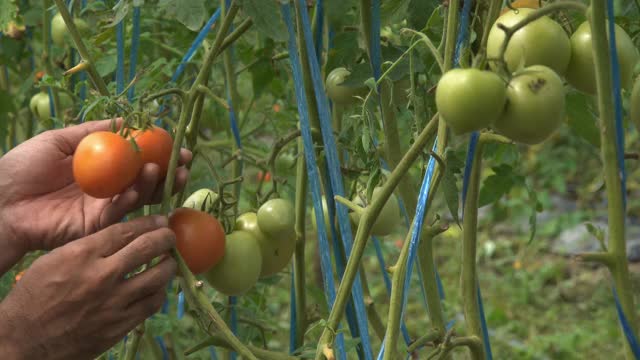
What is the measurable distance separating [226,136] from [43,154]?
2.49 feet

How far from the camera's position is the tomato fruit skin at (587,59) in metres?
0.77

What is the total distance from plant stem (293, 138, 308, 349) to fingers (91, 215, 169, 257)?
0.26m

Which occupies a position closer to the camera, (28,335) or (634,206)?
(28,335)

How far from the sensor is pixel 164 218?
964 mm

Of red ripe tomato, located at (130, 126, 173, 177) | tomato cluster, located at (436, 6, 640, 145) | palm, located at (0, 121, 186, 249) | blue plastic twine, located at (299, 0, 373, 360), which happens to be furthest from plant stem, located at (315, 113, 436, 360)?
palm, located at (0, 121, 186, 249)

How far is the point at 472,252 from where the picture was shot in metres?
1.03

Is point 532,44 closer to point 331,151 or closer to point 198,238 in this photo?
point 331,151

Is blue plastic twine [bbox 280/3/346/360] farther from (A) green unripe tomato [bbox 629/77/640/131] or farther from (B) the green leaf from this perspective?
(B) the green leaf

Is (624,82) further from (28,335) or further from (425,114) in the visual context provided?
(28,335)

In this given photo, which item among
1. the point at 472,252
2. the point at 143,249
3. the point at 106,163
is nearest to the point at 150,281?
the point at 143,249

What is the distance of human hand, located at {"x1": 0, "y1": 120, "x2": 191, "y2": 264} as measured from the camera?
3.74 feet

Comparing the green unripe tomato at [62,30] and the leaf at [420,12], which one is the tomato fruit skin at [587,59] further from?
the green unripe tomato at [62,30]

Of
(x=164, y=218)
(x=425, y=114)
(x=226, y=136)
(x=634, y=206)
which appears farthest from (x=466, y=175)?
(x=634, y=206)

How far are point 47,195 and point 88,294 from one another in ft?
0.85
